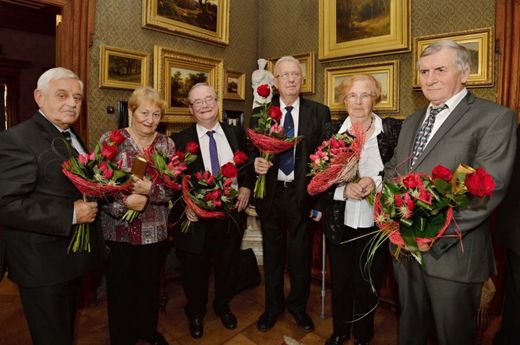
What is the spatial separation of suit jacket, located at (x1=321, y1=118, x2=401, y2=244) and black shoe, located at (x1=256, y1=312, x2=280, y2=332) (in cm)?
89

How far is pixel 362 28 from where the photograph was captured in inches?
133

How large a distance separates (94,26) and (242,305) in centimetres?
271

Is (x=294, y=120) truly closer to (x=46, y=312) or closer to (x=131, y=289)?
(x=131, y=289)

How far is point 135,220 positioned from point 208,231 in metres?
0.56

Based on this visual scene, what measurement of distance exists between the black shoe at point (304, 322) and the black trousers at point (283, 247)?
0.10 ft

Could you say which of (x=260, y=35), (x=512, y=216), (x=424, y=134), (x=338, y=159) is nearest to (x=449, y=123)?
(x=424, y=134)

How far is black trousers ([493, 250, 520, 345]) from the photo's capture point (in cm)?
190

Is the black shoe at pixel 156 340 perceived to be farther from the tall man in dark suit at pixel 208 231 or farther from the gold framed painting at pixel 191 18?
the gold framed painting at pixel 191 18

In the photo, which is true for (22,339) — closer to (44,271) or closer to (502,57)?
(44,271)

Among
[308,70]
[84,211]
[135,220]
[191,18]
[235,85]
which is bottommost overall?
[135,220]

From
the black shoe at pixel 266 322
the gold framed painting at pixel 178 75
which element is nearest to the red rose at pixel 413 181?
the black shoe at pixel 266 322

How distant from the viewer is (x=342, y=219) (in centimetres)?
217

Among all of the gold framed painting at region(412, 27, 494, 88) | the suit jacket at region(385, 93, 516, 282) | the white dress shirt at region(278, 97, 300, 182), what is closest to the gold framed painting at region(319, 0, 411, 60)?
the gold framed painting at region(412, 27, 494, 88)

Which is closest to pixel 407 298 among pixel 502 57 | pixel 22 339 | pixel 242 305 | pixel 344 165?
pixel 344 165
